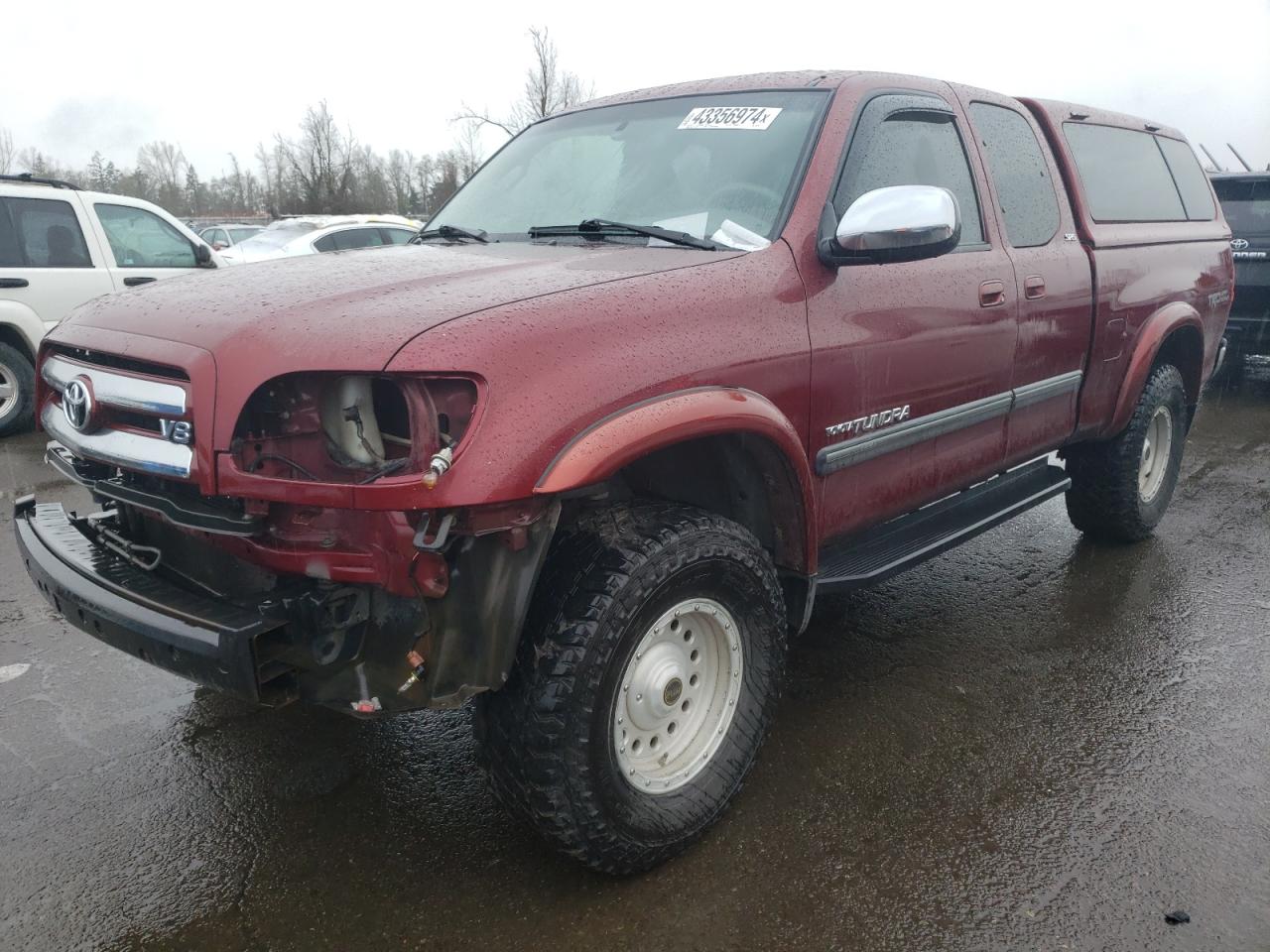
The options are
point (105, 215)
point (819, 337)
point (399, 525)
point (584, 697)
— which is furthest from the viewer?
point (105, 215)

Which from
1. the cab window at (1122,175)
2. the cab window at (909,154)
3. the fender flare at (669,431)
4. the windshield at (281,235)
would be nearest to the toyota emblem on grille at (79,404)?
the fender flare at (669,431)

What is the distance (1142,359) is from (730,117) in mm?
2467

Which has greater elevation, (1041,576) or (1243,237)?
(1243,237)

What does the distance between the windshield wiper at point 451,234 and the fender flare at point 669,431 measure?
1214mm

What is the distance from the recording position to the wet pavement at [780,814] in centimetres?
232

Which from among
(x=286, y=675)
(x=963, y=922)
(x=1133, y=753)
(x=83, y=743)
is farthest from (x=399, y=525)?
(x=1133, y=753)

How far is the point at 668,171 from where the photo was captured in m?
3.09

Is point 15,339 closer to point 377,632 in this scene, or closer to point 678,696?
point 377,632

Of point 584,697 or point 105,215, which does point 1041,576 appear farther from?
point 105,215

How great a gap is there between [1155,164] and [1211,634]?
8.20 feet

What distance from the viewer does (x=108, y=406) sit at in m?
2.29

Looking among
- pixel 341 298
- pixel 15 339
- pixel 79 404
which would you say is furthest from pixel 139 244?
pixel 341 298

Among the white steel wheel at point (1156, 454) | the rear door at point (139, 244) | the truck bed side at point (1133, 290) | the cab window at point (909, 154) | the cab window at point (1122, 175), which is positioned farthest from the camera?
the rear door at point (139, 244)

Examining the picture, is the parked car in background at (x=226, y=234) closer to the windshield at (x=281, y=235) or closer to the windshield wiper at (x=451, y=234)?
the windshield at (x=281, y=235)
